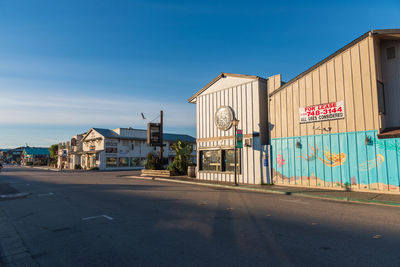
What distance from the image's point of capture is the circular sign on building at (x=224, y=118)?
1927 centimetres

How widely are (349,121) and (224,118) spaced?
8598 mm

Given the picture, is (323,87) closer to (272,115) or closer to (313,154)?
(272,115)

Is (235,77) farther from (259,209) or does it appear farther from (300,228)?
(300,228)

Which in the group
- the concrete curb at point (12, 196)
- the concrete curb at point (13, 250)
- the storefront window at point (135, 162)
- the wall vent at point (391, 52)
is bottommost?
the concrete curb at point (13, 250)

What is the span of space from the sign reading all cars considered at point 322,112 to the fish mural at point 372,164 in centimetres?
258

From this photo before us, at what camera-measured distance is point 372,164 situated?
12.4 metres

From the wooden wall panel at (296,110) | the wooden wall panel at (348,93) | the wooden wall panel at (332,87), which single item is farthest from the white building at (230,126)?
the wooden wall panel at (348,93)

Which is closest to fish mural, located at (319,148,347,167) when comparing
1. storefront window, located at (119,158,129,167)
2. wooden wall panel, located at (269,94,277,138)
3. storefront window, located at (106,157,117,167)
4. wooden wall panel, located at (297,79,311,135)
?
wooden wall panel, located at (297,79,311,135)

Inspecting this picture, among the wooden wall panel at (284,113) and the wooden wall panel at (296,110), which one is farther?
the wooden wall panel at (284,113)

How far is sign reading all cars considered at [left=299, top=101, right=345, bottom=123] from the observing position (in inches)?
545

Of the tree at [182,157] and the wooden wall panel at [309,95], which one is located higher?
the wooden wall panel at [309,95]

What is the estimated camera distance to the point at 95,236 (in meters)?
5.82

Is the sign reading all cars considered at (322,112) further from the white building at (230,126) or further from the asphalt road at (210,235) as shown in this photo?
the asphalt road at (210,235)

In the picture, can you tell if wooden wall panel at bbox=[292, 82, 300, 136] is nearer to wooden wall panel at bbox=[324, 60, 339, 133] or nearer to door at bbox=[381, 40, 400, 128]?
wooden wall panel at bbox=[324, 60, 339, 133]
